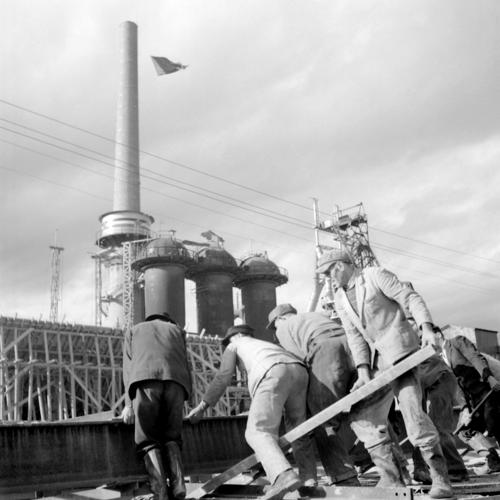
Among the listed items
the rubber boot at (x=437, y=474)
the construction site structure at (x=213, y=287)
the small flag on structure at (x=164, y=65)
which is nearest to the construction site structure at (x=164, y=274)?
the construction site structure at (x=213, y=287)

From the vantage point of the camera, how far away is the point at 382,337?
4.88m

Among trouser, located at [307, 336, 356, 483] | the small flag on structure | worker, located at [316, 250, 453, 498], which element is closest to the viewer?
worker, located at [316, 250, 453, 498]

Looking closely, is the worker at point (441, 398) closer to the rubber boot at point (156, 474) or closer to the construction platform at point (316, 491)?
the construction platform at point (316, 491)

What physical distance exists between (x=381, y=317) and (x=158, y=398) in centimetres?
202

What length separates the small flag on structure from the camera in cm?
5162

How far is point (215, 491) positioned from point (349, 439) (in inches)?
134

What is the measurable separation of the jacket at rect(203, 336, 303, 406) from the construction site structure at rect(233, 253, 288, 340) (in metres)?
40.1

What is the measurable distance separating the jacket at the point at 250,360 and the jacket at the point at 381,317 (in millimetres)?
573

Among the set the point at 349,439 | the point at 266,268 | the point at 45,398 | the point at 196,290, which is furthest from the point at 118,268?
the point at 349,439

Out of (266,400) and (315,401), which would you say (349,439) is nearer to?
(315,401)

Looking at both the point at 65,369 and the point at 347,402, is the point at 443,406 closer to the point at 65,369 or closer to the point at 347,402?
the point at 347,402

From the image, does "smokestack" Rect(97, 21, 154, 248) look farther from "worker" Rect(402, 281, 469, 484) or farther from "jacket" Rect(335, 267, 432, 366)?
"jacket" Rect(335, 267, 432, 366)

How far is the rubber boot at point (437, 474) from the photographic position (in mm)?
3867

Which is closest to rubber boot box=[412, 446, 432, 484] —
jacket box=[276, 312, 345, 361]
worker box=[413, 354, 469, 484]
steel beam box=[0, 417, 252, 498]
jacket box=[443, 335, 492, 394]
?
worker box=[413, 354, 469, 484]
